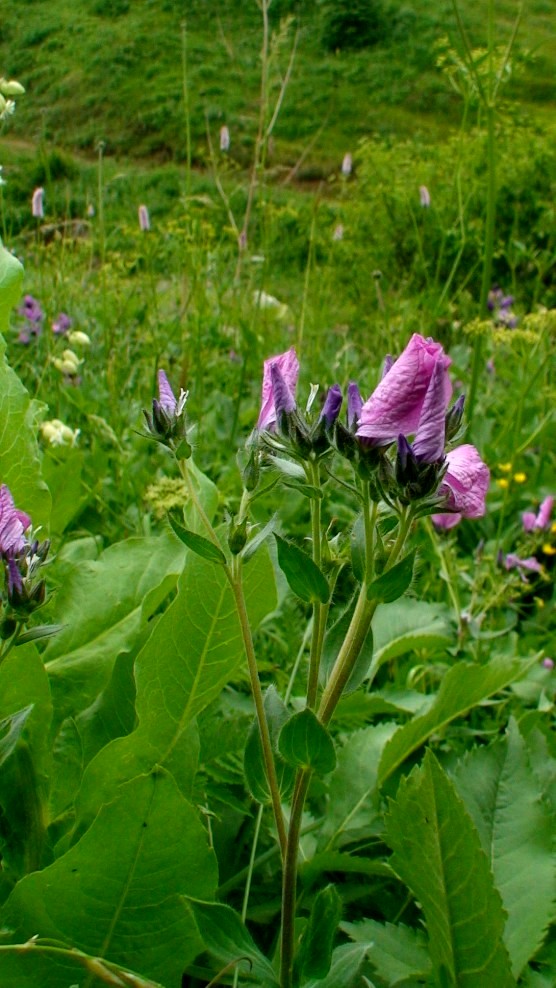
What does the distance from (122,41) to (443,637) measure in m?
13.6

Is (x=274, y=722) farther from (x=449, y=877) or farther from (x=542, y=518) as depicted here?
(x=542, y=518)

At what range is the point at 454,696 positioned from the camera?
38.5 inches

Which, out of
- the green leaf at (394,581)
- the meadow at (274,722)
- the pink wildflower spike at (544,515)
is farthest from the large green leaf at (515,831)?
the pink wildflower spike at (544,515)

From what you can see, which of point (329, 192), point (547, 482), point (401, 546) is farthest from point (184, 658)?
point (329, 192)

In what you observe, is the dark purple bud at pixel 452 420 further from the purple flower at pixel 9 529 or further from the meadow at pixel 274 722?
the purple flower at pixel 9 529

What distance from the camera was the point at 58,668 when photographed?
103 cm

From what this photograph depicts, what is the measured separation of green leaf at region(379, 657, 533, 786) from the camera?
97cm

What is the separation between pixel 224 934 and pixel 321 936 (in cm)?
7

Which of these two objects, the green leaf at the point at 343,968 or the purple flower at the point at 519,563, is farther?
the purple flower at the point at 519,563

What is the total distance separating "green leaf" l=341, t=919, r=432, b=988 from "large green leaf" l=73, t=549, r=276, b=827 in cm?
21

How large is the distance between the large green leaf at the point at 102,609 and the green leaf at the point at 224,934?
39 centimetres

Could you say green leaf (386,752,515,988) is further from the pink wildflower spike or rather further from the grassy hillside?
the grassy hillside

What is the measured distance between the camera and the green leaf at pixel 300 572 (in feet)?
2.04

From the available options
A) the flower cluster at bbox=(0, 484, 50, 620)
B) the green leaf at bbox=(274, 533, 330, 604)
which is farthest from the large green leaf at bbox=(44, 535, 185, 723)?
the green leaf at bbox=(274, 533, 330, 604)
